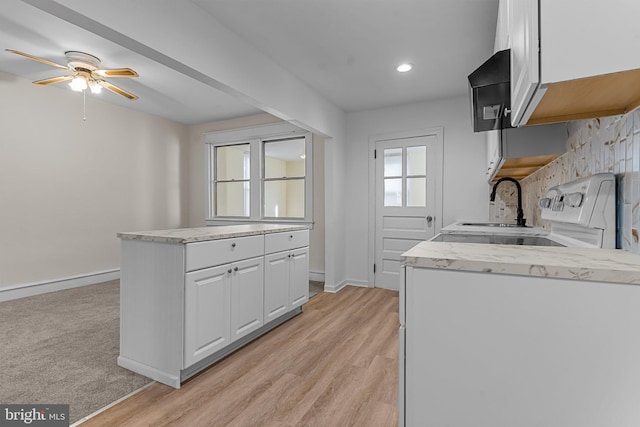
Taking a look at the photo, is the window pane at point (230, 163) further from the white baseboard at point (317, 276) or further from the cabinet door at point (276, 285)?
the cabinet door at point (276, 285)

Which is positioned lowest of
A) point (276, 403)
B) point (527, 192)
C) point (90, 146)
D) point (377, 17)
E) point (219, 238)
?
point (276, 403)

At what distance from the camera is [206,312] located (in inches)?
79.3

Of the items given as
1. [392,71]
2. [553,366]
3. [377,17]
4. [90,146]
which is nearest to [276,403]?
[553,366]

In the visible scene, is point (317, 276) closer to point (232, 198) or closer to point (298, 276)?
point (298, 276)

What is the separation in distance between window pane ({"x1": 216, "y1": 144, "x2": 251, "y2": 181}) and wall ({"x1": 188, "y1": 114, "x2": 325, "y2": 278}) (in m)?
0.25

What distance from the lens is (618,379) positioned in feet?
2.46

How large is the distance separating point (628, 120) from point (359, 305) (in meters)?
2.89

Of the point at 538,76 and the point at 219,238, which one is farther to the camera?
the point at 219,238

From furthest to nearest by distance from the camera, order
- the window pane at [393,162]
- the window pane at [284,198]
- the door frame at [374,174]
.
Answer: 1. the window pane at [284,198]
2. the window pane at [393,162]
3. the door frame at [374,174]

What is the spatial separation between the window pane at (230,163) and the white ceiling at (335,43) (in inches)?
60.8

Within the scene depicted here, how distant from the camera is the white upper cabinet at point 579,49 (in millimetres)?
690

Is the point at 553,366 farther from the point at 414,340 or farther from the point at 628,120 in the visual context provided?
the point at 628,120

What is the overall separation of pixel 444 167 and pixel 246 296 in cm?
289

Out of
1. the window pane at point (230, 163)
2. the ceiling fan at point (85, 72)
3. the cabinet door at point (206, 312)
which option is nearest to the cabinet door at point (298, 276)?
the cabinet door at point (206, 312)
